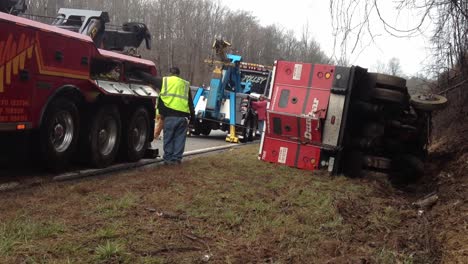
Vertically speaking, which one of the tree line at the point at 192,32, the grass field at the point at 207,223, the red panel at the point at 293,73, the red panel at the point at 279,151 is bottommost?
the grass field at the point at 207,223

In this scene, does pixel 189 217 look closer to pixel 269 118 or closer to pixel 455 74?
pixel 269 118

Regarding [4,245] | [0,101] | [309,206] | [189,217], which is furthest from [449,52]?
[4,245]

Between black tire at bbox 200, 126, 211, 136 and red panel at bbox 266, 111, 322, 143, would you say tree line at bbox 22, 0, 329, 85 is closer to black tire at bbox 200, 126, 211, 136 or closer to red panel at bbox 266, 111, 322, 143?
black tire at bbox 200, 126, 211, 136

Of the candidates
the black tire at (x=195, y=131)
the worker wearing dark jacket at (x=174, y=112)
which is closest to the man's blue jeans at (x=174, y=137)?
the worker wearing dark jacket at (x=174, y=112)

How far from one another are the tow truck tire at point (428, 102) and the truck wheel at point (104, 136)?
16.4ft

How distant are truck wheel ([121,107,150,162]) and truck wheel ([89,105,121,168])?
389 mm

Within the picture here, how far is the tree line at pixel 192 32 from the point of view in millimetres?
46531

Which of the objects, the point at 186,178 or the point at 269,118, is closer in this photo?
the point at 186,178

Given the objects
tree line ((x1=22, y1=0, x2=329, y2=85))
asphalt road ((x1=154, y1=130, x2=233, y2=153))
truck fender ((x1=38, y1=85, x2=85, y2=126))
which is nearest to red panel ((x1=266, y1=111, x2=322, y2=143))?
truck fender ((x1=38, y1=85, x2=85, y2=126))

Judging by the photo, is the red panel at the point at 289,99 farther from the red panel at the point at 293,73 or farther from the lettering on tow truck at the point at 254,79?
the lettering on tow truck at the point at 254,79

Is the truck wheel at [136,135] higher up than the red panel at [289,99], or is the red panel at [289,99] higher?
the red panel at [289,99]

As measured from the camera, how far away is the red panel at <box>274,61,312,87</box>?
8492 millimetres

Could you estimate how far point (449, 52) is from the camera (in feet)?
29.4

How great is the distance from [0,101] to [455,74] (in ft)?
27.2
